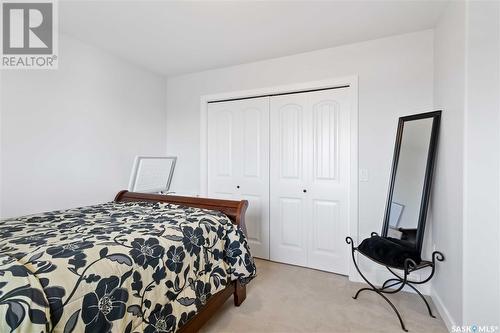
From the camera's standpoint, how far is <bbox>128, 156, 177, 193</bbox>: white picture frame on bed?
90.8 inches

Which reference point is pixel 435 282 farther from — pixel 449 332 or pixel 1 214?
pixel 1 214

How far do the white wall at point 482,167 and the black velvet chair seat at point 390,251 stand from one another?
1.17 ft

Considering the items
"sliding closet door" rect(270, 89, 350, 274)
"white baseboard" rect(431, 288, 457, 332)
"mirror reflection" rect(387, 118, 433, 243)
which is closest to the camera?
"white baseboard" rect(431, 288, 457, 332)

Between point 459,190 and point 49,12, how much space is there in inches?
130

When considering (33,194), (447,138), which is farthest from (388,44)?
(33,194)

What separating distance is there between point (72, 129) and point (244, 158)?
71.6 inches

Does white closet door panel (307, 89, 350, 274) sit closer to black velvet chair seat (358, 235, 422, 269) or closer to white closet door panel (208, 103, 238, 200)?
black velvet chair seat (358, 235, 422, 269)

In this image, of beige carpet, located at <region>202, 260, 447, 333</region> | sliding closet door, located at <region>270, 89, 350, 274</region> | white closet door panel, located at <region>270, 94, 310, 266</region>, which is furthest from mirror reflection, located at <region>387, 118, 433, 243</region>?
white closet door panel, located at <region>270, 94, 310, 266</region>

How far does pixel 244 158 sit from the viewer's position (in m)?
3.11

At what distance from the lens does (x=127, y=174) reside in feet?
9.65

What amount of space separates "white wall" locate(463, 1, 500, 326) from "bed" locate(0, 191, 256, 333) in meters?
1.44

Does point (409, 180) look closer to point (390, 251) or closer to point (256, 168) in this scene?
point (390, 251)

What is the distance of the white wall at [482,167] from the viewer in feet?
4.85

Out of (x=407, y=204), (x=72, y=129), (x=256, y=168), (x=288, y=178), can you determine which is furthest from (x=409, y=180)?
(x=72, y=129)
